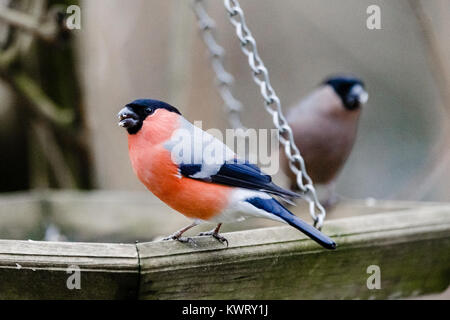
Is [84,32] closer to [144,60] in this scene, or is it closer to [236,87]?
[144,60]

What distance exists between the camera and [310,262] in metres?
1.99

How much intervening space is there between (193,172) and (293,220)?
0.29 m

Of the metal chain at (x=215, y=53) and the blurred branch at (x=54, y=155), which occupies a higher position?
the metal chain at (x=215, y=53)

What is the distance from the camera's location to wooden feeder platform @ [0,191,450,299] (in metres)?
1.62

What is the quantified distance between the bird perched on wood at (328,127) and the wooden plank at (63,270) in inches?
74.9

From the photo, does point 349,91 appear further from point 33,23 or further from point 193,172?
point 193,172

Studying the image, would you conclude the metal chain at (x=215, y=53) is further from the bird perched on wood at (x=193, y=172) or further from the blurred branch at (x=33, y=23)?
the blurred branch at (x=33, y=23)

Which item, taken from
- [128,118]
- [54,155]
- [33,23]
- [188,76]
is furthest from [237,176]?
[188,76]

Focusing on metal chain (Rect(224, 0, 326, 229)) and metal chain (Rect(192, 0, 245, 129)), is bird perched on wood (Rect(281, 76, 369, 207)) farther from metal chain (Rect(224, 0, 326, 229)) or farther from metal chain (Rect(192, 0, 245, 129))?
metal chain (Rect(224, 0, 326, 229))

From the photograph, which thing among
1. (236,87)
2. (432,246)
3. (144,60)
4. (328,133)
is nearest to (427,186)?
(328,133)

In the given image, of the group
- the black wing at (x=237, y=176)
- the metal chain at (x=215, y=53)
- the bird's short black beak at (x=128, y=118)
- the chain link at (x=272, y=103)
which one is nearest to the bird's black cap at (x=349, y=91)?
the metal chain at (x=215, y=53)

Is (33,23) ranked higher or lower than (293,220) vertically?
higher

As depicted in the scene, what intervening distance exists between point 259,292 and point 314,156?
1.67 meters

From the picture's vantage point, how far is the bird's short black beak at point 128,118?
1700 millimetres
